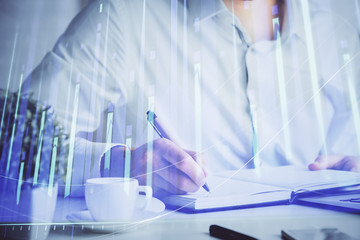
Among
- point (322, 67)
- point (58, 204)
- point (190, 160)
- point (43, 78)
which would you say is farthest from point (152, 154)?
point (322, 67)

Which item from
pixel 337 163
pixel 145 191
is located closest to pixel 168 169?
pixel 145 191

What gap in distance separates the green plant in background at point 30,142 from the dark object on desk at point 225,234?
0.29 m

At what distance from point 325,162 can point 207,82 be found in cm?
29

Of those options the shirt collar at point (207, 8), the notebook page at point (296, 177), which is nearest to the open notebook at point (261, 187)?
the notebook page at point (296, 177)

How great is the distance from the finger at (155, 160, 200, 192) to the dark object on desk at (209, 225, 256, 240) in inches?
5.1

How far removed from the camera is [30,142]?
52 centimetres

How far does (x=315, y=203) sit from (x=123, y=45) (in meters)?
0.48

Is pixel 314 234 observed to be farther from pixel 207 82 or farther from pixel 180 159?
pixel 207 82

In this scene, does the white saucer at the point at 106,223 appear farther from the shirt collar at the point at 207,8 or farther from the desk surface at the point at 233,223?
the shirt collar at the point at 207,8

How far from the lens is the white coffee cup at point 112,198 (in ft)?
1.12

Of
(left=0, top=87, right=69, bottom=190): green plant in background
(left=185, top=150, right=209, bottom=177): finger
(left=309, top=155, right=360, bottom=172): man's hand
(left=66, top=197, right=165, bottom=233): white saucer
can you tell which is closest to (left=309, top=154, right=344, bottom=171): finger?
(left=309, top=155, right=360, bottom=172): man's hand

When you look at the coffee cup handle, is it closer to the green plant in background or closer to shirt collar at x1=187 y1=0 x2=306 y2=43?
the green plant in background

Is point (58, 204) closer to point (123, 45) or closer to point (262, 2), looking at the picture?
point (123, 45)

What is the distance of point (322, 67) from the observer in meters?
0.59
